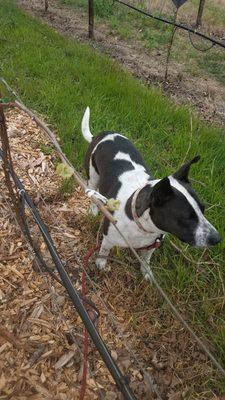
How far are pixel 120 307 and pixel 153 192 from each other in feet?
2.94

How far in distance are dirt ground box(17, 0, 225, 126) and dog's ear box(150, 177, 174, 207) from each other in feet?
11.8

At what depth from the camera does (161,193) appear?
201cm

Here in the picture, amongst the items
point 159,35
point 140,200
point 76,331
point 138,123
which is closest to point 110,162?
point 140,200

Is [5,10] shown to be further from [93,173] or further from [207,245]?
[207,245]

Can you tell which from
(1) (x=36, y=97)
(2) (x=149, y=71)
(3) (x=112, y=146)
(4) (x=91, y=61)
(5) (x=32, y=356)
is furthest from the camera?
(2) (x=149, y=71)

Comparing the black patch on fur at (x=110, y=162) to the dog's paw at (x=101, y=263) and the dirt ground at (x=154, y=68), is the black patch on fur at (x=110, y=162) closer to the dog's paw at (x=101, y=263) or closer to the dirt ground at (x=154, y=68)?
the dog's paw at (x=101, y=263)

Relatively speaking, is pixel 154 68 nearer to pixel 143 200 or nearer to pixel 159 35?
pixel 159 35

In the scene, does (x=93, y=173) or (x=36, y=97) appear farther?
(x=36, y=97)

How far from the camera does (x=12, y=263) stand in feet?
8.68

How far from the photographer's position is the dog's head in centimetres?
199

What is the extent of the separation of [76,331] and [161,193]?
3.30ft

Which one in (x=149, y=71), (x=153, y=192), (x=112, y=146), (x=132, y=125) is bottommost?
(x=149, y=71)

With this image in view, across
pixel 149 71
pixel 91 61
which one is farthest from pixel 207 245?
pixel 149 71

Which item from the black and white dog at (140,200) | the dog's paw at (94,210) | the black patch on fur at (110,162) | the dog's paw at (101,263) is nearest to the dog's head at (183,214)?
the black and white dog at (140,200)
